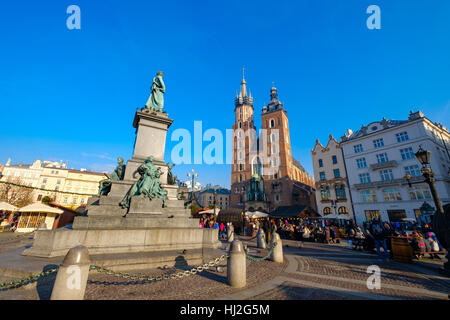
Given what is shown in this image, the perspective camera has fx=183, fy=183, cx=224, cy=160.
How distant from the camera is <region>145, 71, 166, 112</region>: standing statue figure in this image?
11.0m

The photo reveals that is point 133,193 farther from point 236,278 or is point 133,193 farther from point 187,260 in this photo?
point 236,278

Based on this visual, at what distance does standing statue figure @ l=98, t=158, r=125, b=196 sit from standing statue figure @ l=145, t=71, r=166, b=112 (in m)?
3.64

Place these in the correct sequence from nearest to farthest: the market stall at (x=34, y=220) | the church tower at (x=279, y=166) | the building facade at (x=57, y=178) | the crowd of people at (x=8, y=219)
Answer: the market stall at (x=34, y=220) < the crowd of people at (x=8, y=219) < the church tower at (x=279, y=166) < the building facade at (x=57, y=178)

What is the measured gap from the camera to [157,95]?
446 inches

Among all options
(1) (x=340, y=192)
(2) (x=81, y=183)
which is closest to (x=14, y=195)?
(2) (x=81, y=183)

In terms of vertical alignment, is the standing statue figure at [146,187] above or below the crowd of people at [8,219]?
above

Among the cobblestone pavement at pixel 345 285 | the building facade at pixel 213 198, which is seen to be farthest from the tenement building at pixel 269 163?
the cobblestone pavement at pixel 345 285

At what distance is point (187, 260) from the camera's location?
6.23 m

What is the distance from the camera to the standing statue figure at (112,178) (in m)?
8.49

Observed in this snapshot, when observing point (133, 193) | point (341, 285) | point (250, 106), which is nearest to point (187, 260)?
point (133, 193)

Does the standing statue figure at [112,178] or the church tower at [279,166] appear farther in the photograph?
the church tower at [279,166]

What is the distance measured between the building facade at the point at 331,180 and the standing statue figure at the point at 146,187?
2989 cm

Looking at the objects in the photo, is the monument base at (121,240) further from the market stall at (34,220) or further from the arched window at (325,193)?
the arched window at (325,193)
